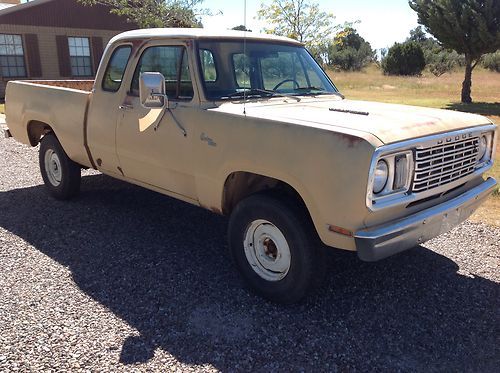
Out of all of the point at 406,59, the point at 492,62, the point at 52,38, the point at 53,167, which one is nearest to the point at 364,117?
the point at 53,167

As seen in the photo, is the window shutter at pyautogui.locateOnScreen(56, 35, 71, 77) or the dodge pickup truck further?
the window shutter at pyautogui.locateOnScreen(56, 35, 71, 77)

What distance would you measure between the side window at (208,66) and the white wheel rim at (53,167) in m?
2.72

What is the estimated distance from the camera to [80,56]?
20703mm

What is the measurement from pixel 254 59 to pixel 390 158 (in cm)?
183

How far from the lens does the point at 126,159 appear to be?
470 centimetres

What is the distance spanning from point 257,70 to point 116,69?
4.99 feet

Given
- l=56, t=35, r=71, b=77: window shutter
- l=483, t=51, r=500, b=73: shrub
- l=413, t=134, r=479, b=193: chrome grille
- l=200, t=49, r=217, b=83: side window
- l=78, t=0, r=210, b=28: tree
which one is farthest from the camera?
l=483, t=51, r=500, b=73: shrub

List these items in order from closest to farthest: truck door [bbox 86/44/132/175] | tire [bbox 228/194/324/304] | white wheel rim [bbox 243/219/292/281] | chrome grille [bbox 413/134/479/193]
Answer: chrome grille [bbox 413/134/479/193]
tire [bbox 228/194/324/304]
white wheel rim [bbox 243/219/292/281]
truck door [bbox 86/44/132/175]

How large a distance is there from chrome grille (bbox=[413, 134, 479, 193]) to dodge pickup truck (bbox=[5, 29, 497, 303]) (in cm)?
1

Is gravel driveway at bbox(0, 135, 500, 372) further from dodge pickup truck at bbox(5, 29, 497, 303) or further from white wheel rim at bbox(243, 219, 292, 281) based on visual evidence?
dodge pickup truck at bbox(5, 29, 497, 303)

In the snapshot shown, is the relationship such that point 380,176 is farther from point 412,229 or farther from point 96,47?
point 96,47

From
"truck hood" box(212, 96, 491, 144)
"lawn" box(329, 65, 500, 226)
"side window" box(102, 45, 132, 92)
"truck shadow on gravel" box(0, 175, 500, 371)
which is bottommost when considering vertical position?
"lawn" box(329, 65, 500, 226)

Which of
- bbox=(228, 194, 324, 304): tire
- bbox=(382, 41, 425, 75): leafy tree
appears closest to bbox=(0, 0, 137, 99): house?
bbox=(228, 194, 324, 304): tire

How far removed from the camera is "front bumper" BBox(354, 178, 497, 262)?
300cm
